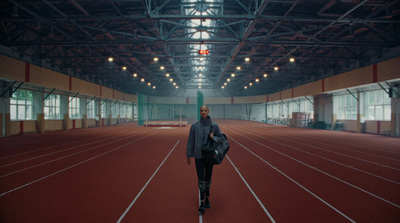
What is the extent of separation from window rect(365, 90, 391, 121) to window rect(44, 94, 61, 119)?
31604 millimetres

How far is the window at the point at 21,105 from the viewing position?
19.7 meters

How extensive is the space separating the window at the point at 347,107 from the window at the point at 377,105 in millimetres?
1807

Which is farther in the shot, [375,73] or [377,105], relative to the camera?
[377,105]

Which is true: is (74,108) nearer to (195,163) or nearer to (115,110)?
(115,110)

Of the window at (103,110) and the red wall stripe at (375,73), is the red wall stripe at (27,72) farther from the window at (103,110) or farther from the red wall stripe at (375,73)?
the red wall stripe at (375,73)

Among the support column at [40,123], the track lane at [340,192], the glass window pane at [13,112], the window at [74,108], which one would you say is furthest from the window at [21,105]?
the track lane at [340,192]

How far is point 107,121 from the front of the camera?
1502 inches

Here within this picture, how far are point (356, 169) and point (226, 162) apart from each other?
4.41m

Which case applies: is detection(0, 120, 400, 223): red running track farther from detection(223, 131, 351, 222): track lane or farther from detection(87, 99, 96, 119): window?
detection(87, 99, 96, 119): window

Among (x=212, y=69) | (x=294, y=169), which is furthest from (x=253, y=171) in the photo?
(x=212, y=69)

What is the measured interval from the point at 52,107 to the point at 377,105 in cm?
3203

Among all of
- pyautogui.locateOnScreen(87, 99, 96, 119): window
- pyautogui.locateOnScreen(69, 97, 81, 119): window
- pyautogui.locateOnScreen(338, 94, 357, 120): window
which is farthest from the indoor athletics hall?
pyautogui.locateOnScreen(87, 99, 96, 119): window

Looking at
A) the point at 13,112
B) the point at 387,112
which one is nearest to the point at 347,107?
the point at 387,112

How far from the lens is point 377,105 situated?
2147 cm
